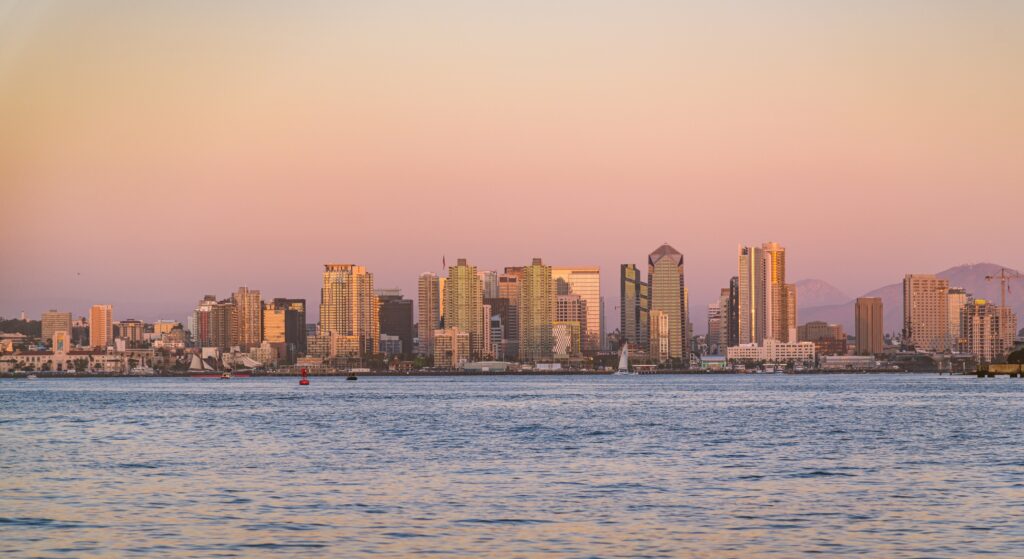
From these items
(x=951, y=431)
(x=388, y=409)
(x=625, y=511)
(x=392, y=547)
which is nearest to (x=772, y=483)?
(x=625, y=511)

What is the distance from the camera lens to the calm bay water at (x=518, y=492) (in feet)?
113

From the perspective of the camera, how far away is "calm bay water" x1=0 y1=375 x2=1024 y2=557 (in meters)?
34.4

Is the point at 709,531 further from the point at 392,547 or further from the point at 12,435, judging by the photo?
the point at 12,435

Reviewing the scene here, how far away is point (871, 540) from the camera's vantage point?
34.6 metres

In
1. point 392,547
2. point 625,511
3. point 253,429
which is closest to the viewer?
point 392,547

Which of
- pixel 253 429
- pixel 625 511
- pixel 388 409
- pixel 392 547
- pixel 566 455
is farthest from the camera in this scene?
pixel 388 409

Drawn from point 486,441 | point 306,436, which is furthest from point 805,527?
point 306,436

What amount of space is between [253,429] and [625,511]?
5352 centimetres

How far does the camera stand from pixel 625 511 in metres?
40.3

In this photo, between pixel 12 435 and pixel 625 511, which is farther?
pixel 12 435

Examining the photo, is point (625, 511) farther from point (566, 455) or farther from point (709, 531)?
point (566, 455)

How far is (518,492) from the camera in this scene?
1804 inches

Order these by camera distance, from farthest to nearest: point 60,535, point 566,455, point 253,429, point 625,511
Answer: point 253,429 < point 566,455 < point 625,511 < point 60,535

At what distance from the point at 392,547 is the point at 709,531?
8.38 m
